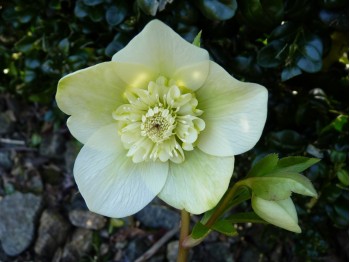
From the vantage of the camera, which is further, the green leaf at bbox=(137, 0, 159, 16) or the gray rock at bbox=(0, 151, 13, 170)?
the gray rock at bbox=(0, 151, 13, 170)

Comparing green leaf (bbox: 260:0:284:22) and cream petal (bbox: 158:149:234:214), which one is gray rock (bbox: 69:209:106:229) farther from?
green leaf (bbox: 260:0:284:22)

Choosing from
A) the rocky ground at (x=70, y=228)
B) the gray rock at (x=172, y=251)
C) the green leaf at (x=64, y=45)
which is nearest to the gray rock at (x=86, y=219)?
the rocky ground at (x=70, y=228)

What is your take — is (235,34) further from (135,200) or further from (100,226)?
(100,226)

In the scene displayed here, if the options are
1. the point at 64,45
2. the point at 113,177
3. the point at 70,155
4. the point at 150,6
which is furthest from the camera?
the point at 70,155

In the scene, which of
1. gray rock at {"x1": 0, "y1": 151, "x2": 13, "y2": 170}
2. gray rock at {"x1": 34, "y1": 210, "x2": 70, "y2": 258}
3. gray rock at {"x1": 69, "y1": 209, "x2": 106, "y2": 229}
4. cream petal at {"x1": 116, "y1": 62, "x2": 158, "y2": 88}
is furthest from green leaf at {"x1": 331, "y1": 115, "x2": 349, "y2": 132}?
gray rock at {"x1": 0, "y1": 151, "x2": 13, "y2": 170}

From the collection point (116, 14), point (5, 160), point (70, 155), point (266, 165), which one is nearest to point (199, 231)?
A: point (266, 165)

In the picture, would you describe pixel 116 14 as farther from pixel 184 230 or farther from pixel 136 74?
pixel 184 230

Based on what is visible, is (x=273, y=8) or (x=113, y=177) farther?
(x=273, y=8)
